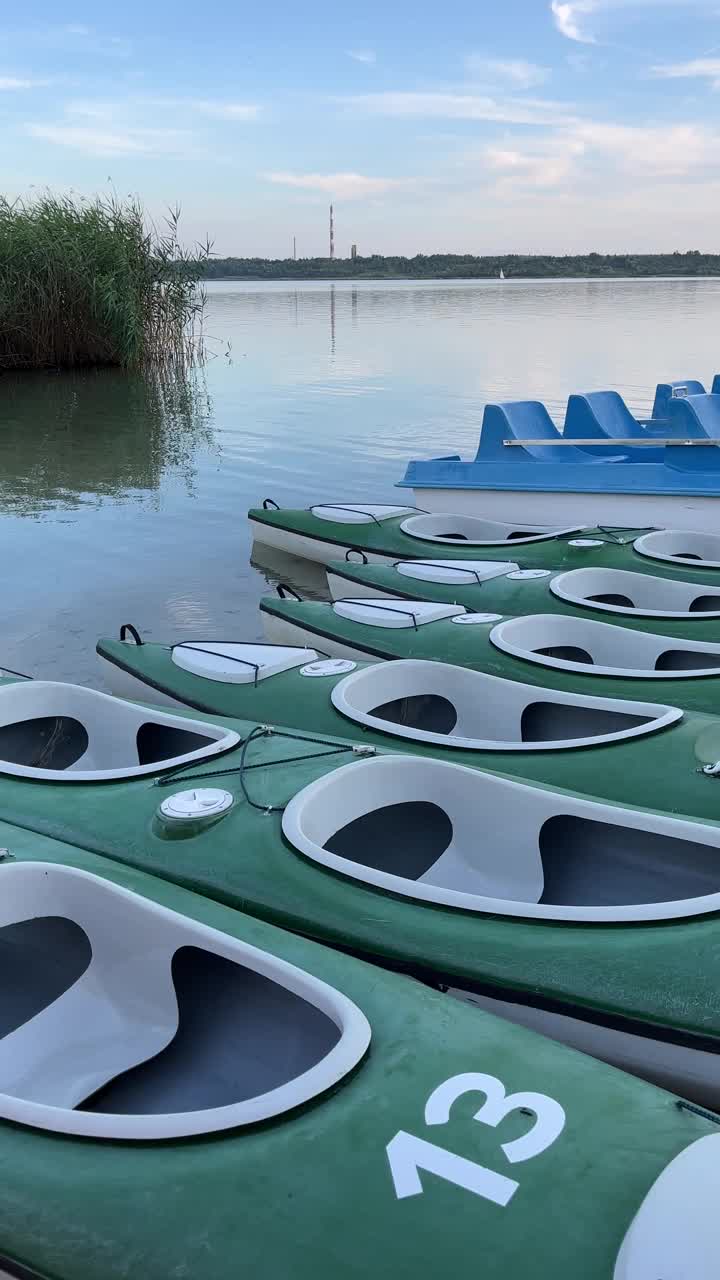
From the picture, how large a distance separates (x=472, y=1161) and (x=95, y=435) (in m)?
15.8

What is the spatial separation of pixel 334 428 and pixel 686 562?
11.3m

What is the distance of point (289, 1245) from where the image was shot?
7.23 feet

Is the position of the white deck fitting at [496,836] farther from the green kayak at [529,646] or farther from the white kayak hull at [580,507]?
the white kayak hull at [580,507]

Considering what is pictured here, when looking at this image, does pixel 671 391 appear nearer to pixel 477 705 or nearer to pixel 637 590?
pixel 637 590

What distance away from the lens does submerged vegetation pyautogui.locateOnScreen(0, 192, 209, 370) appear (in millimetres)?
20375

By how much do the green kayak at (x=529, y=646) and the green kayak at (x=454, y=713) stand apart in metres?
0.28

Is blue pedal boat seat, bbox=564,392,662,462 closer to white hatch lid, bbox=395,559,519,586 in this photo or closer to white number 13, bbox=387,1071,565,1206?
white hatch lid, bbox=395,559,519,586

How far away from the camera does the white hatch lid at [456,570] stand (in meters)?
7.21

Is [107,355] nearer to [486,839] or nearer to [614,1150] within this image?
[486,839]

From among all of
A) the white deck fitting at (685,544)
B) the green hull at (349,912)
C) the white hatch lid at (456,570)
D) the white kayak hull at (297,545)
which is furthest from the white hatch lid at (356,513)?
the green hull at (349,912)

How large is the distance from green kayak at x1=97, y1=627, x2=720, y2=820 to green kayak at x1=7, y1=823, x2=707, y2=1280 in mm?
1472

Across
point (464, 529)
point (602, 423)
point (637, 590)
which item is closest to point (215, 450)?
point (602, 423)

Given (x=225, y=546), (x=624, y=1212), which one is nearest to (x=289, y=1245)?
(x=624, y=1212)

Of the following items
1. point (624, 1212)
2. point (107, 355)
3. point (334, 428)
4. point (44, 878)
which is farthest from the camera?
point (107, 355)
